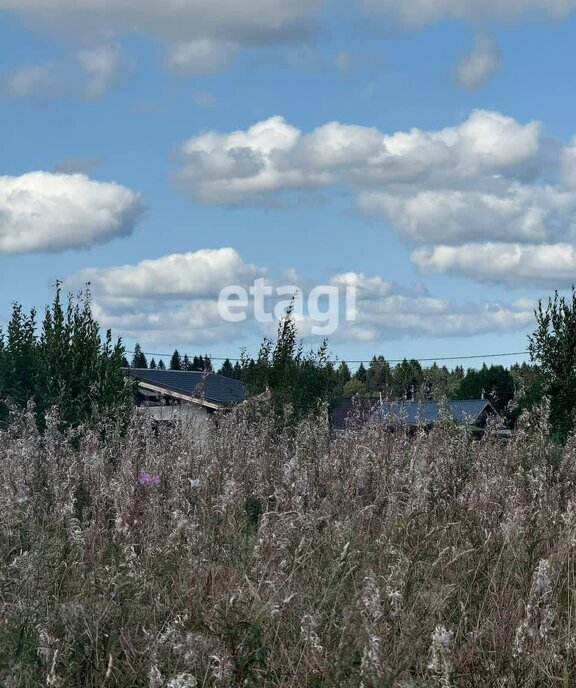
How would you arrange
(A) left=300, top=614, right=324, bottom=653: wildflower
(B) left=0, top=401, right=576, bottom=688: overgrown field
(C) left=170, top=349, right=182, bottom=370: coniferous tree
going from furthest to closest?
→ (C) left=170, top=349, right=182, bottom=370: coniferous tree < (B) left=0, top=401, right=576, bottom=688: overgrown field < (A) left=300, top=614, right=324, bottom=653: wildflower

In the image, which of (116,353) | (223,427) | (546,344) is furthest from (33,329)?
(223,427)

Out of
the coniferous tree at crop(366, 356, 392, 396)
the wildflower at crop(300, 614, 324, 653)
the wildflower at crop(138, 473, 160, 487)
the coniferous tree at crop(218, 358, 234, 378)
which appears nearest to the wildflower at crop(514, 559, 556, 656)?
the wildflower at crop(300, 614, 324, 653)

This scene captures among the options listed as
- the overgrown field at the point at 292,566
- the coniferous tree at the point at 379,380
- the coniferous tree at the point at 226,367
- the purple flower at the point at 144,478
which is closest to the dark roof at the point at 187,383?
the coniferous tree at the point at 379,380

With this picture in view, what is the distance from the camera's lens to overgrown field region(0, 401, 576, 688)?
3795mm

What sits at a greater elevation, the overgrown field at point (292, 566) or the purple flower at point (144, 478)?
the purple flower at point (144, 478)

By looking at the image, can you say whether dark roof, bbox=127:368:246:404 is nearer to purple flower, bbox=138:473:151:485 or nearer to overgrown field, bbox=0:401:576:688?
overgrown field, bbox=0:401:576:688

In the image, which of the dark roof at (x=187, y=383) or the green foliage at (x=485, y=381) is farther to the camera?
the green foliage at (x=485, y=381)

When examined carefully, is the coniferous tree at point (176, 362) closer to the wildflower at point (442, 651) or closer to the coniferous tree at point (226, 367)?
the coniferous tree at point (226, 367)

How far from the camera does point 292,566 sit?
17.1 feet

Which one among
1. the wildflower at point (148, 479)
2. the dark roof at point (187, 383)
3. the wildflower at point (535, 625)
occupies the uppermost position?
the dark roof at point (187, 383)

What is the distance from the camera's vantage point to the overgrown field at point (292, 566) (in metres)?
3.79

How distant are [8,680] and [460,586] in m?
2.49

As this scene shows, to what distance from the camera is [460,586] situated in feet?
16.3

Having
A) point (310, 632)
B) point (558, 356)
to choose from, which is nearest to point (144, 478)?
point (310, 632)
